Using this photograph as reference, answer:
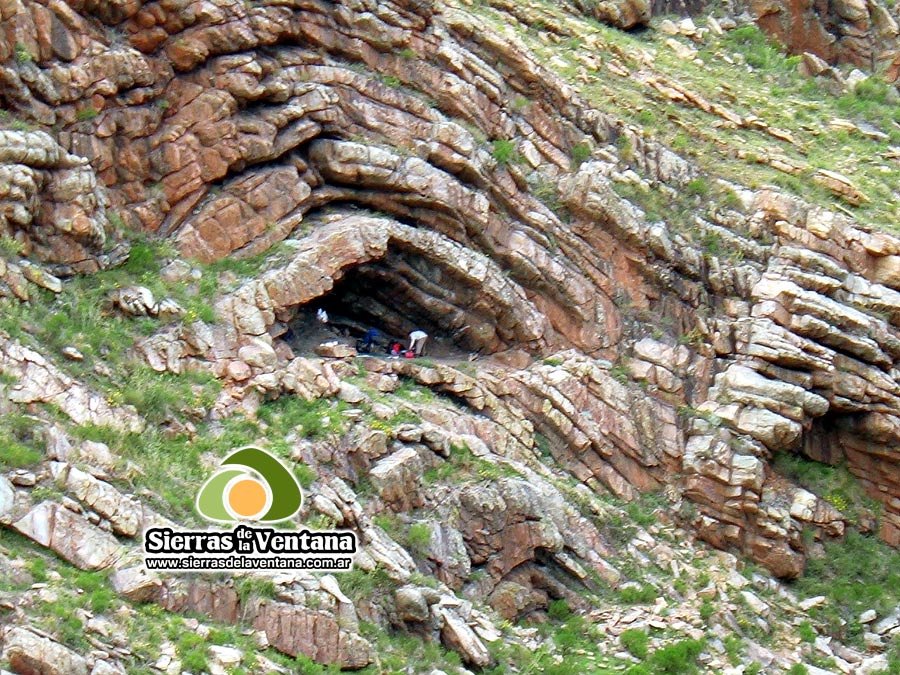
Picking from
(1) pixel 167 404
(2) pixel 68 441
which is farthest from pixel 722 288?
(2) pixel 68 441

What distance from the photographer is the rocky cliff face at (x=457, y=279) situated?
20.7 meters

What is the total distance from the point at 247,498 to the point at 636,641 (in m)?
6.81

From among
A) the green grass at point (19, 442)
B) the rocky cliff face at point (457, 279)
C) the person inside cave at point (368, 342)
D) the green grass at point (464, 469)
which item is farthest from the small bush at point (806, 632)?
the green grass at point (19, 442)

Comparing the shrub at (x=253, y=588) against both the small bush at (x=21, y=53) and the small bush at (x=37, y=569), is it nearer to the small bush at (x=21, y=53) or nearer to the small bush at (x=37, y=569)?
the small bush at (x=37, y=569)

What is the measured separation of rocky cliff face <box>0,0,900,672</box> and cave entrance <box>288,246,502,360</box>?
0.06 m

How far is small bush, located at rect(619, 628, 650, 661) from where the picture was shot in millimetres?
20922

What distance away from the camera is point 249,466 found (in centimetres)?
1819

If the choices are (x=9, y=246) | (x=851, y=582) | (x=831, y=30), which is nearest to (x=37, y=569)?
(x=9, y=246)

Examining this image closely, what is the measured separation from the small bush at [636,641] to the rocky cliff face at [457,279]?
1309mm

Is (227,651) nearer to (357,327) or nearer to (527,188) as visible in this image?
(357,327)

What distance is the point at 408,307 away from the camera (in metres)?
25.5

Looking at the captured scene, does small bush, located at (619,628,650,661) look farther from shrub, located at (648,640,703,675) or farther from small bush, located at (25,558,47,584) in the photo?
small bush, located at (25,558,47,584)

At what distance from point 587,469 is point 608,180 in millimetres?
6135

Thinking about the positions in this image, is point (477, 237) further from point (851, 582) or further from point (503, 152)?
point (851, 582)
